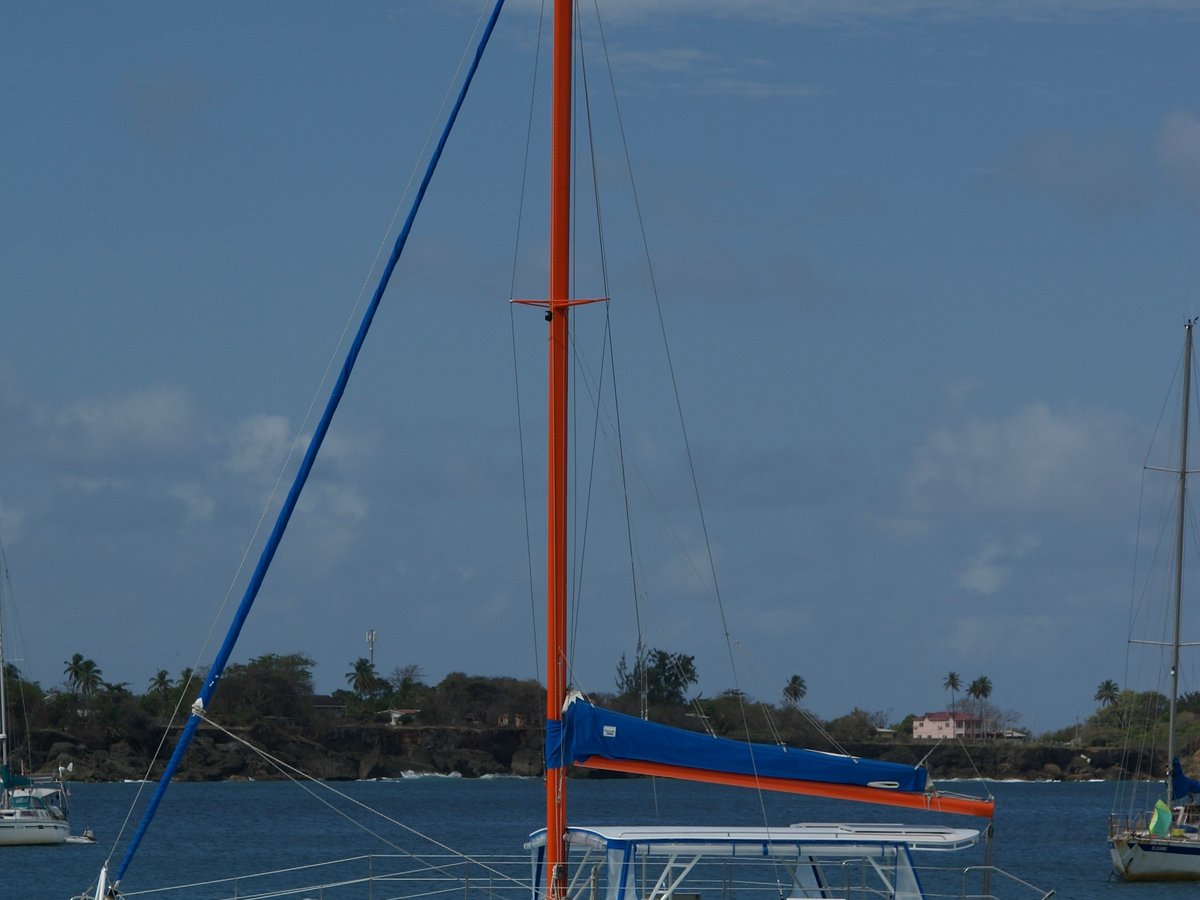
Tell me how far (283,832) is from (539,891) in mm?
55912

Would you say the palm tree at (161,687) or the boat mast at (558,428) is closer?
the boat mast at (558,428)

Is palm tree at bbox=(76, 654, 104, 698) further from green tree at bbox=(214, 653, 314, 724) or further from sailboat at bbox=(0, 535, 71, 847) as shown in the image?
sailboat at bbox=(0, 535, 71, 847)

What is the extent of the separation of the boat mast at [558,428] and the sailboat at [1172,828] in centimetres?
3430

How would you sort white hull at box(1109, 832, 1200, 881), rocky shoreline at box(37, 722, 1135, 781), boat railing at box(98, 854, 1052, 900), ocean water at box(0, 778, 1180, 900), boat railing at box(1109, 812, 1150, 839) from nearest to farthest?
1. boat railing at box(98, 854, 1052, 900)
2. white hull at box(1109, 832, 1200, 881)
3. ocean water at box(0, 778, 1180, 900)
4. boat railing at box(1109, 812, 1150, 839)
5. rocky shoreline at box(37, 722, 1135, 781)

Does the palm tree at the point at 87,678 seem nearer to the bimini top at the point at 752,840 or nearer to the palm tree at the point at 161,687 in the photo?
the palm tree at the point at 161,687

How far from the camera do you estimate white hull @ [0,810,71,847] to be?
59.2 metres

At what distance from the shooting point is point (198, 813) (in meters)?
85.9

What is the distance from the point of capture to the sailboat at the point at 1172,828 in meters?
47.9

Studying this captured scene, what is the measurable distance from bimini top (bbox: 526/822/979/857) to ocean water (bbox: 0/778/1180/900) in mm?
1354

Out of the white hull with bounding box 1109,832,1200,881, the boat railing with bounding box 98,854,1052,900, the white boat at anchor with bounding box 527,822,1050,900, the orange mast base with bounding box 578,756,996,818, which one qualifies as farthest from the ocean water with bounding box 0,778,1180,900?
the white boat at anchor with bounding box 527,822,1050,900

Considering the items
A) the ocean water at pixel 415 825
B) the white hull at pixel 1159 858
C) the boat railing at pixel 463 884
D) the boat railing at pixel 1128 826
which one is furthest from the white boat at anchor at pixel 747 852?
the boat railing at pixel 1128 826

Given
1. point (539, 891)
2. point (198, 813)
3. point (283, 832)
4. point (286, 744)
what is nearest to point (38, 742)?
point (286, 744)

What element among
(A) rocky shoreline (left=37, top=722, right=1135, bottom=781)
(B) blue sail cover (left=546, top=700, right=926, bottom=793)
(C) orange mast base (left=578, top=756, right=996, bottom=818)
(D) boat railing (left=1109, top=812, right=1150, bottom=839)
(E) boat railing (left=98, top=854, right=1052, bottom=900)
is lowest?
(E) boat railing (left=98, top=854, right=1052, bottom=900)

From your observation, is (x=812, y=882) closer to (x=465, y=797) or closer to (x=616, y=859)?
(x=616, y=859)
